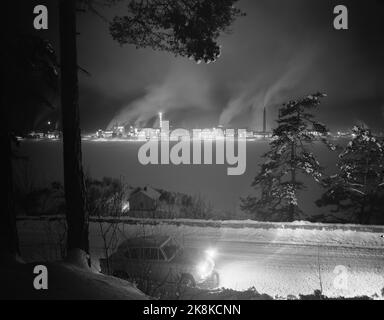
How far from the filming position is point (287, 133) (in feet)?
84.6

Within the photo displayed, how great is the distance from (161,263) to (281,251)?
6.24 m

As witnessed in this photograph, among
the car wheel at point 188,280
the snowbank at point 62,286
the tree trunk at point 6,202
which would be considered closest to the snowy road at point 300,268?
the car wheel at point 188,280

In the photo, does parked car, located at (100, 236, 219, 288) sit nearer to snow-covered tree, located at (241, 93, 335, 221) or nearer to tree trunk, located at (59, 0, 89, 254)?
tree trunk, located at (59, 0, 89, 254)

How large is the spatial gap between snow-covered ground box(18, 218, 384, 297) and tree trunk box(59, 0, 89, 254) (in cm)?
78

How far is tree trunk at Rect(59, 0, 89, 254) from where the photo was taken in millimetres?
8469

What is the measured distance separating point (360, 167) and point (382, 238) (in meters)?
12.3

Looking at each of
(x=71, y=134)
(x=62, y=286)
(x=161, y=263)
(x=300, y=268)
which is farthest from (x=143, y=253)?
(x=300, y=268)

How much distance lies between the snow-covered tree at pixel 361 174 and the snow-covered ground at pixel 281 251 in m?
10.6

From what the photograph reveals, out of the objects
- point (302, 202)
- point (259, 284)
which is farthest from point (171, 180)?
point (259, 284)

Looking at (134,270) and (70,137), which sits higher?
(70,137)

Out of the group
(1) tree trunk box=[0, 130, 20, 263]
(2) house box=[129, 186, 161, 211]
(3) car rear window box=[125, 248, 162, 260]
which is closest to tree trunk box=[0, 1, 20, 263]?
(1) tree trunk box=[0, 130, 20, 263]

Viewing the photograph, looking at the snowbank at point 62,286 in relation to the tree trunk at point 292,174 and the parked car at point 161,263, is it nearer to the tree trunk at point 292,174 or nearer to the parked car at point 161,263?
the parked car at point 161,263

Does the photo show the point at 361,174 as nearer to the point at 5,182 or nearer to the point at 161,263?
the point at 161,263

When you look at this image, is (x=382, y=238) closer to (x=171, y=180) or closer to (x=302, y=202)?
(x=302, y=202)
